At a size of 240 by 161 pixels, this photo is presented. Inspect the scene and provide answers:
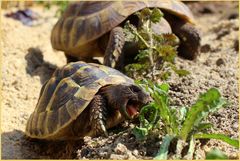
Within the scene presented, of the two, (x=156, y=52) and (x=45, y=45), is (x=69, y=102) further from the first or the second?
(x=45, y=45)

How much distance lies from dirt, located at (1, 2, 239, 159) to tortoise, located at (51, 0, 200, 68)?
299 millimetres

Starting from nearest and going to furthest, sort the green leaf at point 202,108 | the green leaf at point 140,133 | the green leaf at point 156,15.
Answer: the green leaf at point 202,108, the green leaf at point 140,133, the green leaf at point 156,15

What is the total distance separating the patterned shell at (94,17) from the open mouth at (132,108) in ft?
5.28

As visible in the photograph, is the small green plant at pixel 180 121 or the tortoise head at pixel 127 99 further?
the tortoise head at pixel 127 99

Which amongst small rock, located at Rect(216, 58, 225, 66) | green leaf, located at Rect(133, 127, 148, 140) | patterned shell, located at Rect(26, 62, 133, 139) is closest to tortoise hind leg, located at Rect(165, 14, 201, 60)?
small rock, located at Rect(216, 58, 225, 66)

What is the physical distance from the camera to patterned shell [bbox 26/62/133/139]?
3.45 meters

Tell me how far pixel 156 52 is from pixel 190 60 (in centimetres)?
116

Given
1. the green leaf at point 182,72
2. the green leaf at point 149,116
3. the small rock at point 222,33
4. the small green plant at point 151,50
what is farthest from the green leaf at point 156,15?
the small rock at point 222,33

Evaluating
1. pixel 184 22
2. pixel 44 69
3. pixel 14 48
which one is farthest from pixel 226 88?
pixel 14 48

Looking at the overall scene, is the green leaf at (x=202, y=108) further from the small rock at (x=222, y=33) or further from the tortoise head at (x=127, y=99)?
the small rock at (x=222, y=33)

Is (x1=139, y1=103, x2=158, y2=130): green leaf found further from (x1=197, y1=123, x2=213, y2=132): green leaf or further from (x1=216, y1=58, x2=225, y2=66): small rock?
(x1=216, y1=58, x2=225, y2=66): small rock

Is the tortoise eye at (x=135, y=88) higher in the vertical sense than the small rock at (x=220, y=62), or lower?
higher

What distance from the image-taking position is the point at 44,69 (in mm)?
5656

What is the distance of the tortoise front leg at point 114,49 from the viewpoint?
4.67m
